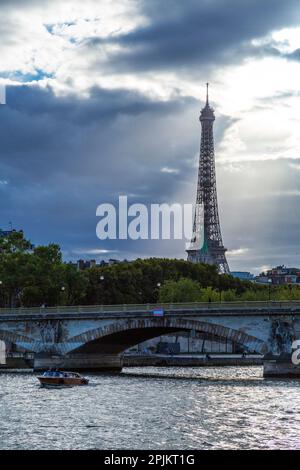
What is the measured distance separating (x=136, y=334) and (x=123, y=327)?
848 centimetres

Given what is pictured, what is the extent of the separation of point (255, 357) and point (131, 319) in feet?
152

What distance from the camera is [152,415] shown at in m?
65.2

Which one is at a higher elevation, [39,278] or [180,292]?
[39,278]

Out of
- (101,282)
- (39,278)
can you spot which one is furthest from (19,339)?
(101,282)

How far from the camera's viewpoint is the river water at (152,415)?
54344 millimetres

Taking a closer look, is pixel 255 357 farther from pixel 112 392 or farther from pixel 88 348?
pixel 112 392

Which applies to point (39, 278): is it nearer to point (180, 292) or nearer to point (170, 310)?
point (180, 292)

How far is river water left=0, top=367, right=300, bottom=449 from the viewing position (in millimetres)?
54344

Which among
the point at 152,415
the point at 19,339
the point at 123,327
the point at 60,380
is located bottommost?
the point at 152,415

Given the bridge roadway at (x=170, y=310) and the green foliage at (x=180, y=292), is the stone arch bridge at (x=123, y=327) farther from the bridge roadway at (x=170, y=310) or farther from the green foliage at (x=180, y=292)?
the green foliage at (x=180, y=292)

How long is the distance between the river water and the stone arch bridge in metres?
6.86

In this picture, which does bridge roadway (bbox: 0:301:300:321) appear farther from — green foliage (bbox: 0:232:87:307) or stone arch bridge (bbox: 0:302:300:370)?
green foliage (bbox: 0:232:87:307)

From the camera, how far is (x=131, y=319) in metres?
106
